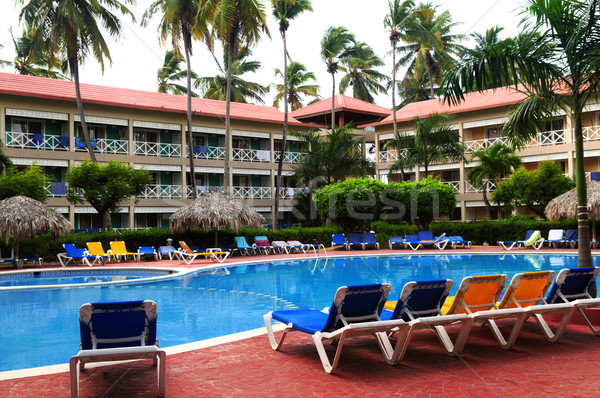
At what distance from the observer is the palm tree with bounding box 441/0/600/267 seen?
690 centimetres

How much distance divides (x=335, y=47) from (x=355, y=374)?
A: 3152 centimetres

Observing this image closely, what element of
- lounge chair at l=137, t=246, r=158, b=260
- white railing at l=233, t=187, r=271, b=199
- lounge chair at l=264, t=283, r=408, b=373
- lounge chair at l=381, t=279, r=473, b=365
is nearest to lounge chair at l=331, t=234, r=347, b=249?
lounge chair at l=137, t=246, r=158, b=260

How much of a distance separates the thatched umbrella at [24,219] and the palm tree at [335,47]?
19.6 meters

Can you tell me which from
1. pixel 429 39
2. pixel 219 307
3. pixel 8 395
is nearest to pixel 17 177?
pixel 219 307

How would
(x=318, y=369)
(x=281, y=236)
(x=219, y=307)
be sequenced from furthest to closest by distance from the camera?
(x=281, y=236) < (x=219, y=307) < (x=318, y=369)

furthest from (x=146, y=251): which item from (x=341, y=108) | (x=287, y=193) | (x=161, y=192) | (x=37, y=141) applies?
(x=341, y=108)

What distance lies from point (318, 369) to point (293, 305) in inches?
214

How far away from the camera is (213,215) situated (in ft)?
70.0

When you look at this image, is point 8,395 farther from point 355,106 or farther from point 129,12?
point 355,106

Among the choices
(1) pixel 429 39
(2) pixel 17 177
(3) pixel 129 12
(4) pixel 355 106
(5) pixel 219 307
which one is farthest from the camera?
(4) pixel 355 106

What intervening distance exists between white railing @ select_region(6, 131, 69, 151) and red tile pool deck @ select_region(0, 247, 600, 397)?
25.0 m

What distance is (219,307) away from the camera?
9938 millimetres

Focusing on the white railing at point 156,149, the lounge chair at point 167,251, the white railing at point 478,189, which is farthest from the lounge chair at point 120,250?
the white railing at point 478,189

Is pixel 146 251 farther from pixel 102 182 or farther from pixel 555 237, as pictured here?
pixel 555 237
